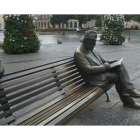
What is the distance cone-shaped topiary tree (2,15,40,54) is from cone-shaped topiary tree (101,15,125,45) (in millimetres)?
7544

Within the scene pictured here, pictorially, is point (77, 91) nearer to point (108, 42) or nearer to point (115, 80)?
point (115, 80)

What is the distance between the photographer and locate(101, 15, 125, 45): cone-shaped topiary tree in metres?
16.8

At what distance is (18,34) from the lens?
448 inches

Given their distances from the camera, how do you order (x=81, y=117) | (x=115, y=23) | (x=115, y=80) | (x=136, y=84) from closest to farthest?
1. (x=81, y=117)
2. (x=115, y=80)
3. (x=136, y=84)
4. (x=115, y=23)

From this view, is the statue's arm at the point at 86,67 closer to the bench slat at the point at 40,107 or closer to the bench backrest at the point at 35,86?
the bench backrest at the point at 35,86

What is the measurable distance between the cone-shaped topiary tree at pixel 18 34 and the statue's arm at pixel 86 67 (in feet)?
27.1

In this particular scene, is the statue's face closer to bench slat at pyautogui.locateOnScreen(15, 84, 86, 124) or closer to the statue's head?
the statue's head

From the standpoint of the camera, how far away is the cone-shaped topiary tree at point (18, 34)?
11344 mm

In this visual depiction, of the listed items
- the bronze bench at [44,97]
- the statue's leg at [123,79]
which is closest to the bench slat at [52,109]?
the bronze bench at [44,97]

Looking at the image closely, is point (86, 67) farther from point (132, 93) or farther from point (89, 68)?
point (132, 93)

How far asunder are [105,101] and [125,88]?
0.74 m

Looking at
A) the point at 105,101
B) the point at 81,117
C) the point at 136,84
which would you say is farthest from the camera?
the point at 136,84

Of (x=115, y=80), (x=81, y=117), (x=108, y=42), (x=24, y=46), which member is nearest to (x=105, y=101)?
(x=115, y=80)

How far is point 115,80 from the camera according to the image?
13.0 feet
